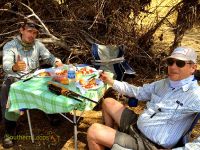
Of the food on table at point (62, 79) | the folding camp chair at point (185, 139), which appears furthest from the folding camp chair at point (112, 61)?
the folding camp chair at point (185, 139)

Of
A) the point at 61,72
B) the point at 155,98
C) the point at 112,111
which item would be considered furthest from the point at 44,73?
the point at 155,98

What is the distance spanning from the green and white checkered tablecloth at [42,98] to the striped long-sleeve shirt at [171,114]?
1.94 ft

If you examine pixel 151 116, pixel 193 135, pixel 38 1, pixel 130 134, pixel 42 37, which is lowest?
pixel 193 135

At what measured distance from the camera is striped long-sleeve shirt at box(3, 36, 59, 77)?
4.11 meters

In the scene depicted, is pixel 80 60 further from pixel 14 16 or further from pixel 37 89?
pixel 37 89

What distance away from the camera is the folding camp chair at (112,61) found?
511 cm

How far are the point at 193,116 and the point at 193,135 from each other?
5.26ft

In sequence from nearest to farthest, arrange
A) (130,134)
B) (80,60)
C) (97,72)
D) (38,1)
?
(130,134), (97,72), (80,60), (38,1)

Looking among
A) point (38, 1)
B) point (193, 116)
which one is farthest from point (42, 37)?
point (193, 116)

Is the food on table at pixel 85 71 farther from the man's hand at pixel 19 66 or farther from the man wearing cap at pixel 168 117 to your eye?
the man wearing cap at pixel 168 117

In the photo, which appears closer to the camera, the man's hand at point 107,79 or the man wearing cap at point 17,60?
the man's hand at point 107,79

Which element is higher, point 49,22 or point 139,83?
point 49,22

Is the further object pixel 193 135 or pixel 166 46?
pixel 166 46

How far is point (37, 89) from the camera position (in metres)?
3.48
